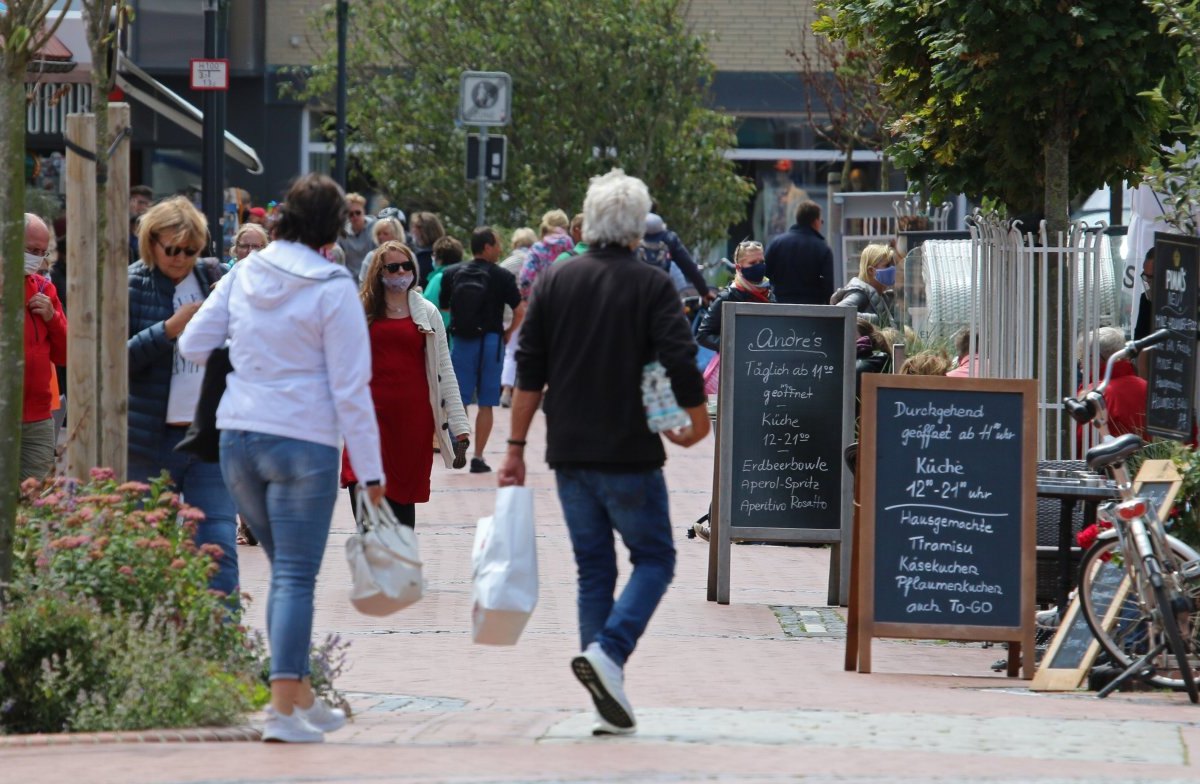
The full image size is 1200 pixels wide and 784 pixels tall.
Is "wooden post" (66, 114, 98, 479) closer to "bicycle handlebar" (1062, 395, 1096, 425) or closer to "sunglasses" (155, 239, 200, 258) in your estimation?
"sunglasses" (155, 239, 200, 258)

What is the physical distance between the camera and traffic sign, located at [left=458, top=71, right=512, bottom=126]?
21.6 meters

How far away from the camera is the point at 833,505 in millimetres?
10539

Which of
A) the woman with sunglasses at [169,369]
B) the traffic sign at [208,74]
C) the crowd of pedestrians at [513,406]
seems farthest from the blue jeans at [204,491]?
the traffic sign at [208,74]

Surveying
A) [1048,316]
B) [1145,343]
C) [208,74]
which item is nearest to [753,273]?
[1048,316]

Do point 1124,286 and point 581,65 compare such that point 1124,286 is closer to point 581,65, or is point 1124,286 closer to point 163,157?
point 581,65

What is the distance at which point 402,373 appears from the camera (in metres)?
10.1

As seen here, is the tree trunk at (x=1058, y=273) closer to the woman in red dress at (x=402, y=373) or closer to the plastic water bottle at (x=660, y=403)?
the woman in red dress at (x=402, y=373)

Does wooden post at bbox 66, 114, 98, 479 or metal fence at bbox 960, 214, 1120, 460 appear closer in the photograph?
wooden post at bbox 66, 114, 98, 479

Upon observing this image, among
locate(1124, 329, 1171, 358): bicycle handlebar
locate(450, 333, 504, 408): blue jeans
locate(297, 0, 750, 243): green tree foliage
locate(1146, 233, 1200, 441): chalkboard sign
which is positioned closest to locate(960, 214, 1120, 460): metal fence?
locate(1146, 233, 1200, 441): chalkboard sign

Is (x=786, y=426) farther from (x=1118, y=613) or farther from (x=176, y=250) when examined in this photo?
(x=176, y=250)

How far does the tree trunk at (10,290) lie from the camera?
7.02m

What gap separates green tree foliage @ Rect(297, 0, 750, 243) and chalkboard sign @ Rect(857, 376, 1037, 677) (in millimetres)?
18255

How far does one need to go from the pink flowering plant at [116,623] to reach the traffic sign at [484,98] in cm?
1442

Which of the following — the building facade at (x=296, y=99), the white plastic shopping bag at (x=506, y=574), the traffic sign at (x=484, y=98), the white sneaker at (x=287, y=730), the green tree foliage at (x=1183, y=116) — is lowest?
the white sneaker at (x=287, y=730)
